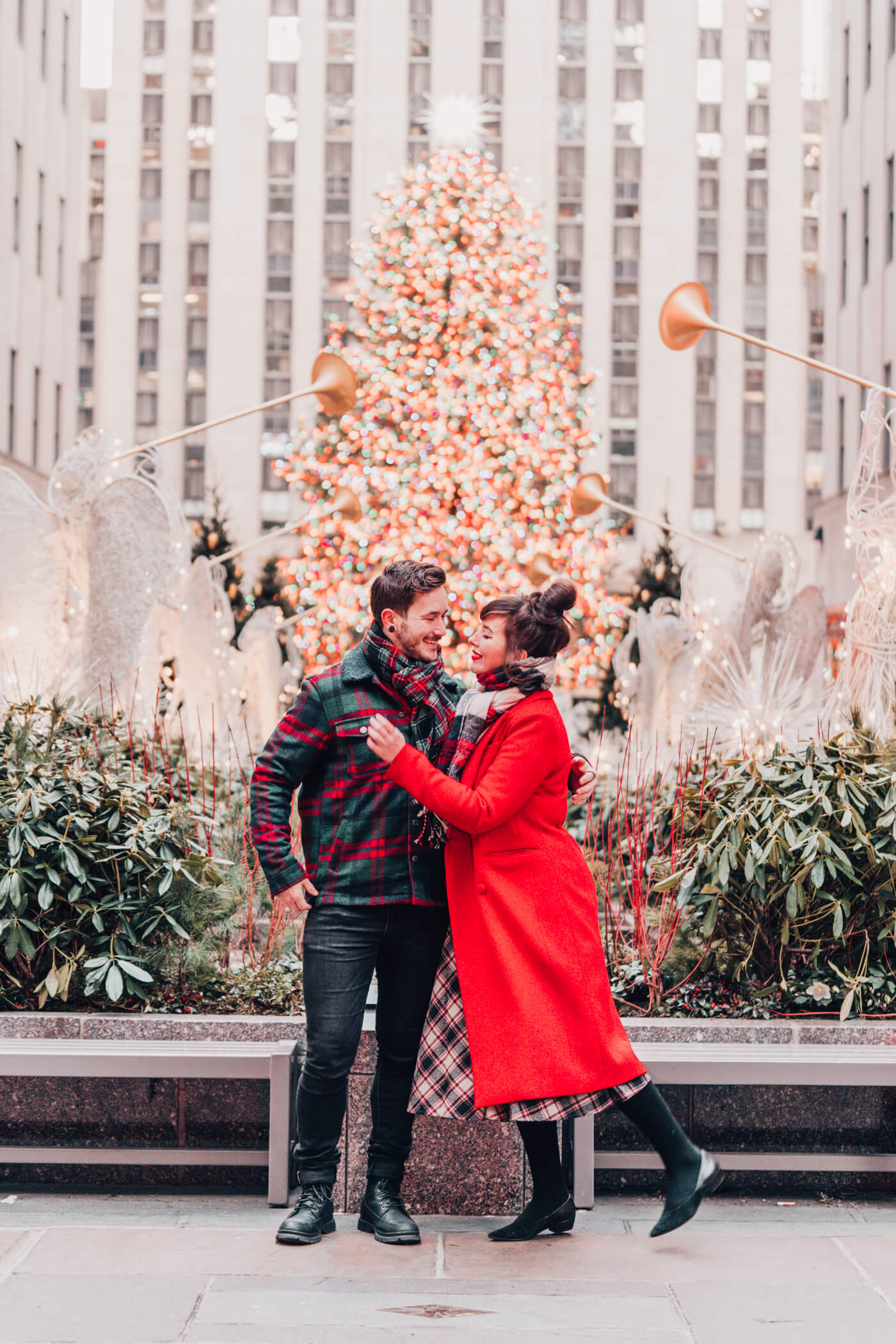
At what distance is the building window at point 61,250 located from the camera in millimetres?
37312

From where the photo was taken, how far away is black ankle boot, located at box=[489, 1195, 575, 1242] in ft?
13.3

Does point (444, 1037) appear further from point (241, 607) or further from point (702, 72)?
point (702, 72)

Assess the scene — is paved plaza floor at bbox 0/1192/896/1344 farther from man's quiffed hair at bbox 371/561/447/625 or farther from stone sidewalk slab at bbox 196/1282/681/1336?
man's quiffed hair at bbox 371/561/447/625

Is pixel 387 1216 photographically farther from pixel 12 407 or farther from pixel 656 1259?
pixel 12 407

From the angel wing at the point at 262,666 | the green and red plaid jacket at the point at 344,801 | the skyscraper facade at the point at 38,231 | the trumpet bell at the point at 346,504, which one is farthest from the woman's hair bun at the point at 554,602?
the skyscraper facade at the point at 38,231

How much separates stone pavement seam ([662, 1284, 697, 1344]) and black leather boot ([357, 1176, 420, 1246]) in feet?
2.37

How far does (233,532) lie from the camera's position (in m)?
50.0

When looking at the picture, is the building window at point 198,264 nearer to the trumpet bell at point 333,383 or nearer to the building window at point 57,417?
the building window at point 57,417

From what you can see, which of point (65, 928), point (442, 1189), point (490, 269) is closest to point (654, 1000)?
point (442, 1189)

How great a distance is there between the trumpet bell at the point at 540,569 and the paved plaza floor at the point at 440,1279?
16.6 m

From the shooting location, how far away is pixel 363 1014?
13.2ft

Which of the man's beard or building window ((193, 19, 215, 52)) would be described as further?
building window ((193, 19, 215, 52))

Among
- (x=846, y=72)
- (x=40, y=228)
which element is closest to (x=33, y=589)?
(x=846, y=72)

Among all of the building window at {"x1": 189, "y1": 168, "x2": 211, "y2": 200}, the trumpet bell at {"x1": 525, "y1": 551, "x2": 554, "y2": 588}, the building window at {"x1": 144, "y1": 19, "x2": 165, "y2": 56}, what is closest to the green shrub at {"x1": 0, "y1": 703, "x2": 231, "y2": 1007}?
the trumpet bell at {"x1": 525, "y1": 551, "x2": 554, "y2": 588}
